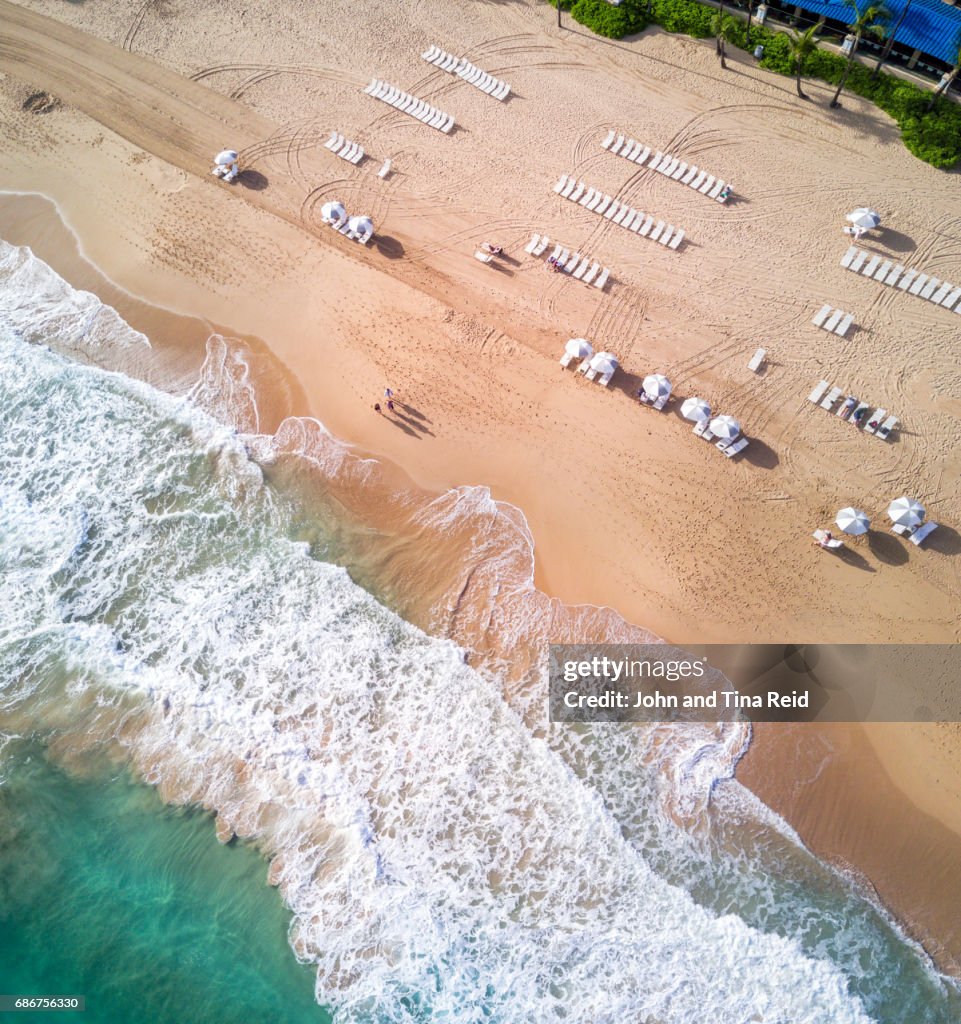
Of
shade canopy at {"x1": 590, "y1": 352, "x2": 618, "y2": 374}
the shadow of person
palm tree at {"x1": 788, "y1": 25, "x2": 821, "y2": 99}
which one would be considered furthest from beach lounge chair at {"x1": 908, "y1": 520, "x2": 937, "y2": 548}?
the shadow of person

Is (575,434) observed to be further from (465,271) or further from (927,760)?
(927,760)

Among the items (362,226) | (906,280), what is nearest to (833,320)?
(906,280)

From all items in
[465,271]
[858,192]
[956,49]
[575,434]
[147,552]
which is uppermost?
[956,49]

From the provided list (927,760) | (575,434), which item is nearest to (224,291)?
(575,434)

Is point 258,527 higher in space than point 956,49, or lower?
lower

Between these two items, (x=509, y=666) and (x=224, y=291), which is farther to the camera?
(x=224, y=291)

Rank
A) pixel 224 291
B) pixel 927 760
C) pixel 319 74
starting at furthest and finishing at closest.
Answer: pixel 319 74 < pixel 224 291 < pixel 927 760

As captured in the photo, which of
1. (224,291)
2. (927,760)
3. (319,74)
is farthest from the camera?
(319,74)
